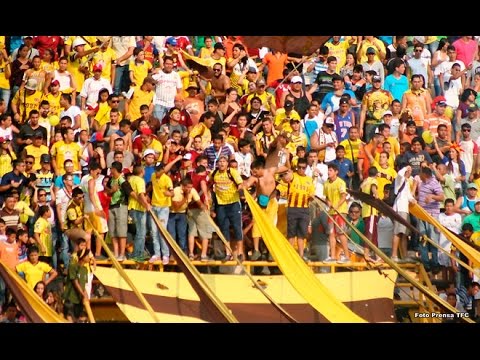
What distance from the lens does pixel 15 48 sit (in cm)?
1798

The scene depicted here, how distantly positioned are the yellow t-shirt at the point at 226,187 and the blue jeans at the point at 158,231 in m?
0.55

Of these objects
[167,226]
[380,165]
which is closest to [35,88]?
[167,226]

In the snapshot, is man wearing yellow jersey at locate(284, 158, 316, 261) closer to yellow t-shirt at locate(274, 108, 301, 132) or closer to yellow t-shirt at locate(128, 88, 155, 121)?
yellow t-shirt at locate(274, 108, 301, 132)

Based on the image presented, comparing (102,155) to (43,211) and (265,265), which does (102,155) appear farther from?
(265,265)

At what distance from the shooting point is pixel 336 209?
17.5 meters

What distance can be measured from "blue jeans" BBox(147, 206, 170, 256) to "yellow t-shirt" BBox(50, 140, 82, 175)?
38.0 inches

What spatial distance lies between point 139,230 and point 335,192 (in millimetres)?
2045

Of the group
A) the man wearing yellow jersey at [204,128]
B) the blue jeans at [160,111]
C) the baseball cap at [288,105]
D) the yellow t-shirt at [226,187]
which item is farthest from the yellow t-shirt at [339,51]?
the blue jeans at [160,111]

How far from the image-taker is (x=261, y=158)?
1755cm

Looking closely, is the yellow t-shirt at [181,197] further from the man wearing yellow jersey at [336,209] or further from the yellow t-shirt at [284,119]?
the man wearing yellow jersey at [336,209]

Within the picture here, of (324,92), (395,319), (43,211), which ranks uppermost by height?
(324,92)

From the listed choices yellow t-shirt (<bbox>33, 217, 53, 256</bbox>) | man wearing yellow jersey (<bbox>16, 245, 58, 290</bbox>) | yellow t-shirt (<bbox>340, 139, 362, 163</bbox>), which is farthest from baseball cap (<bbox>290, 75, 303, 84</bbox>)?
man wearing yellow jersey (<bbox>16, 245, 58, 290</bbox>)

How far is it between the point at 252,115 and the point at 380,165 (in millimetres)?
1420

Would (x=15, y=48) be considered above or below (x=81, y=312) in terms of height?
above
